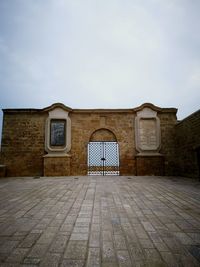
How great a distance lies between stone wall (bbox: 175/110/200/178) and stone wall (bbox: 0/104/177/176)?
484 millimetres

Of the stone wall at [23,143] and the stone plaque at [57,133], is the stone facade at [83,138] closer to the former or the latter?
the stone wall at [23,143]

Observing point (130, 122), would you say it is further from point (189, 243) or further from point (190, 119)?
point (189, 243)

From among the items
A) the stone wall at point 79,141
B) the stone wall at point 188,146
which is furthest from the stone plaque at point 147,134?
the stone wall at point 188,146

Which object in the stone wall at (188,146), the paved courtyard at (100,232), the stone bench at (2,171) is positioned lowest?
the paved courtyard at (100,232)

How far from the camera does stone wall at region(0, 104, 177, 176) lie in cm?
1141

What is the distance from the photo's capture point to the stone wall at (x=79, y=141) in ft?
37.4

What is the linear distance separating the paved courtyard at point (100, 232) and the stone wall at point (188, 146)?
537 cm

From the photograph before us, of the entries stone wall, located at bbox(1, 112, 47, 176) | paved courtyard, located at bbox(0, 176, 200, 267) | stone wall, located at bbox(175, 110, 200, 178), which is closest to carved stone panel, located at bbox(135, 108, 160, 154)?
stone wall, located at bbox(175, 110, 200, 178)

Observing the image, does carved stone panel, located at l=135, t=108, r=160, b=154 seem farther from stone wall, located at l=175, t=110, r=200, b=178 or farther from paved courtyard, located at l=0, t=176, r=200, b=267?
paved courtyard, located at l=0, t=176, r=200, b=267

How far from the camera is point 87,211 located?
391 cm

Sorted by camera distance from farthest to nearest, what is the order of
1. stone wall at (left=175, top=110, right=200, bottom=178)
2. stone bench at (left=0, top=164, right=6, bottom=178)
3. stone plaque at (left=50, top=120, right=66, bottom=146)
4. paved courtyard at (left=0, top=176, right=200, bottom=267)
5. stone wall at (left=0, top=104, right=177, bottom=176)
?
stone plaque at (left=50, top=120, right=66, bottom=146), stone wall at (left=0, top=104, right=177, bottom=176), stone bench at (left=0, top=164, right=6, bottom=178), stone wall at (left=175, top=110, right=200, bottom=178), paved courtyard at (left=0, top=176, right=200, bottom=267)

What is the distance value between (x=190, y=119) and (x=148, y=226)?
8.63 m

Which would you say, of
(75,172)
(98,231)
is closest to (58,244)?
(98,231)

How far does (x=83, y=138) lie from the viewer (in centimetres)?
1191
